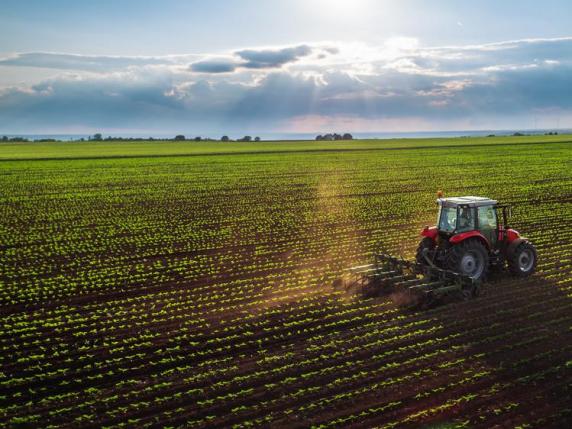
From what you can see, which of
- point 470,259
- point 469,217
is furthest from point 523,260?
point 469,217

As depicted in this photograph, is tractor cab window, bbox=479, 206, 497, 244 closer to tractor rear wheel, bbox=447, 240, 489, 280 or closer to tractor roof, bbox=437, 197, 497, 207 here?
tractor roof, bbox=437, 197, 497, 207

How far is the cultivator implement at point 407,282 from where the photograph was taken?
13141 mm

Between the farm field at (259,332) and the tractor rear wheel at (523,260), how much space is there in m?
0.32

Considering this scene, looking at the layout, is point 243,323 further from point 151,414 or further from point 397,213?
point 397,213

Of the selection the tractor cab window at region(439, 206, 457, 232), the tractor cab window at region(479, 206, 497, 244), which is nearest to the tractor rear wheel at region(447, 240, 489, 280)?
the tractor cab window at region(479, 206, 497, 244)

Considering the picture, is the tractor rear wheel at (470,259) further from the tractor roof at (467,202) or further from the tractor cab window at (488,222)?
the tractor roof at (467,202)

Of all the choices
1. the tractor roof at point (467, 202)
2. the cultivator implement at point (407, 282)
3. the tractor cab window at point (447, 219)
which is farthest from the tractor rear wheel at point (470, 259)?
the tractor roof at point (467, 202)

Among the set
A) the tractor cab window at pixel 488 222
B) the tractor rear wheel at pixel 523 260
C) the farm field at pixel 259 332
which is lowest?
the farm field at pixel 259 332

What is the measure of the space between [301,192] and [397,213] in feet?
33.0

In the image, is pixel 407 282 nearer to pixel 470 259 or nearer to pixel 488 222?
pixel 470 259

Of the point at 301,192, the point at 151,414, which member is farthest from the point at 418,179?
the point at 151,414

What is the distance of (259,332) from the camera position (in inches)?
462

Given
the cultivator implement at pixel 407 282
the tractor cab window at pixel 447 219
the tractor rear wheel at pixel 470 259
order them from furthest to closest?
the tractor cab window at pixel 447 219, the tractor rear wheel at pixel 470 259, the cultivator implement at pixel 407 282

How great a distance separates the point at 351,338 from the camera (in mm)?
11305
